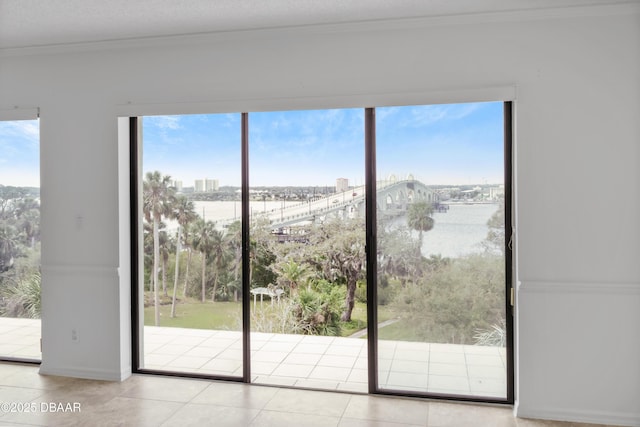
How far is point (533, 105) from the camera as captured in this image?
2973 millimetres

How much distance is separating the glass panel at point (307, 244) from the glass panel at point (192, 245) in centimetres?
18

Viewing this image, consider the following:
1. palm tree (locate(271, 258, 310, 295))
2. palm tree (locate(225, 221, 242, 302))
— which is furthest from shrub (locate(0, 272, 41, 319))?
palm tree (locate(271, 258, 310, 295))

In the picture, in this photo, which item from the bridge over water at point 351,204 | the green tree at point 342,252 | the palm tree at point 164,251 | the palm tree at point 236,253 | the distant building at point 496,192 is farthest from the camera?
the palm tree at point 164,251

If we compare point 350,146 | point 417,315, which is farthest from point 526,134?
point 417,315

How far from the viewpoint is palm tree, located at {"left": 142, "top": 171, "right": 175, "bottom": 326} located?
3.71 m

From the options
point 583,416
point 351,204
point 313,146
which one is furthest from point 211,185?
point 583,416

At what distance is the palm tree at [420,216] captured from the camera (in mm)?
3266

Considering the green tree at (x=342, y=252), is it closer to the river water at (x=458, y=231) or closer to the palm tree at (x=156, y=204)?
the river water at (x=458, y=231)

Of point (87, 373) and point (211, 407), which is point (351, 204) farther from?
point (87, 373)

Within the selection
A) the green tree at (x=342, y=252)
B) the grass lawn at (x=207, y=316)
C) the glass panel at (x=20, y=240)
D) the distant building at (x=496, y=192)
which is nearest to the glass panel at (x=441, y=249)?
the distant building at (x=496, y=192)

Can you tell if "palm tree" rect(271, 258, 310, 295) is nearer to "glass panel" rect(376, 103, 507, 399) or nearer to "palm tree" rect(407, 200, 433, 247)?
"glass panel" rect(376, 103, 507, 399)

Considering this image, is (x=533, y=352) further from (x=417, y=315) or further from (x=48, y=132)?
(x=48, y=132)

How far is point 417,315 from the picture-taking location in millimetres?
3285

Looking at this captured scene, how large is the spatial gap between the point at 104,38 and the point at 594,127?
336 cm
